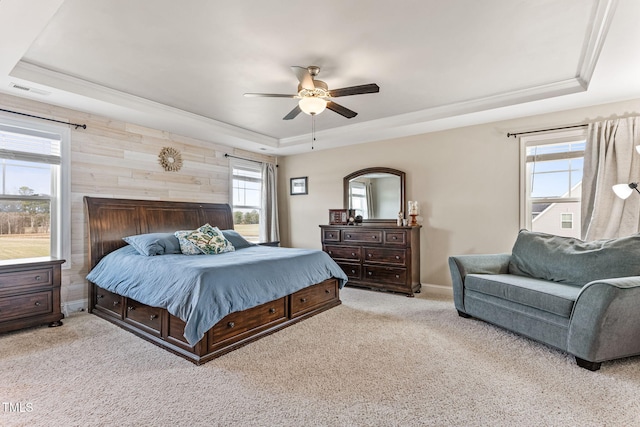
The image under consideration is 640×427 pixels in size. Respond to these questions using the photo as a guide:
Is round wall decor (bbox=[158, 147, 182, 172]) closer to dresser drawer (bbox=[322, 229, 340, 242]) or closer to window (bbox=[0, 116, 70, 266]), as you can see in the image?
window (bbox=[0, 116, 70, 266])

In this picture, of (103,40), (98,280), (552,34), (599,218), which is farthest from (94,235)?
(599,218)

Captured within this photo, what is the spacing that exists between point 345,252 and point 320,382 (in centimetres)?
301

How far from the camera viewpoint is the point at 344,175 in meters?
5.74

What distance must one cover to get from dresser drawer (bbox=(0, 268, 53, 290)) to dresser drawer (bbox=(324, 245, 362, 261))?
3.57 metres

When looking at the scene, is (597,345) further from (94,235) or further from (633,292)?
(94,235)

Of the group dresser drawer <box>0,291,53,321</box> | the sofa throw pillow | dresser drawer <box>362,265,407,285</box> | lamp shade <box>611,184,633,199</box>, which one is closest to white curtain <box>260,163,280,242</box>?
dresser drawer <box>362,265,407,285</box>

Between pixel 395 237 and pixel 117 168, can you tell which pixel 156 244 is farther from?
pixel 395 237

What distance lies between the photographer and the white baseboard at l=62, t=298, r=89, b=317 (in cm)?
367

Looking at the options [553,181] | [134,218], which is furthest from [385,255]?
[134,218]

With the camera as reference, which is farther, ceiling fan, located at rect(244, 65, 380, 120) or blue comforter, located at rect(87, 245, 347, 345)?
ceiling fan, located at rect(244, 65, 380, 120)

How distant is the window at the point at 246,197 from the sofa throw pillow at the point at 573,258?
424cm

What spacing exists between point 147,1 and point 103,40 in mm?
753

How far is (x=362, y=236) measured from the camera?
194 inches

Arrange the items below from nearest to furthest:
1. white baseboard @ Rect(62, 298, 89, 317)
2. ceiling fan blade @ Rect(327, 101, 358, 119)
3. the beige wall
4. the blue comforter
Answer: the blue comforter < ceiling fan blade @ Rect(327, 101, 358, 119) < white baseboard @ Rect(62, 298, 89, 317) < the beige wall
